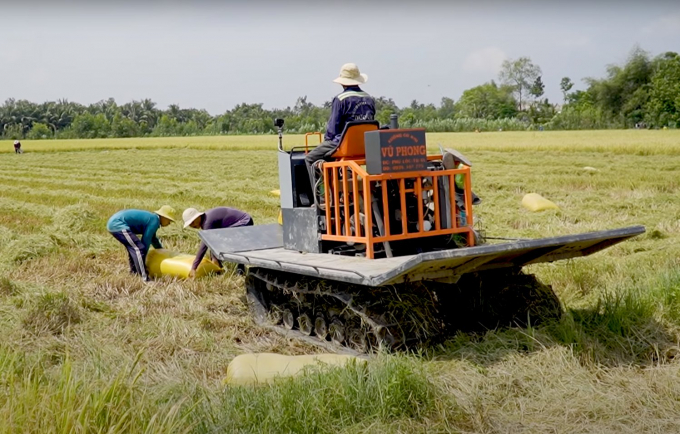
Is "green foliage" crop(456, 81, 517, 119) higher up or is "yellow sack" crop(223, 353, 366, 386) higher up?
"green foliage" crop(456, 81, 517, 119)

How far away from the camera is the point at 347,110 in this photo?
804 cm

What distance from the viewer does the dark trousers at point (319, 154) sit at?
8.03m

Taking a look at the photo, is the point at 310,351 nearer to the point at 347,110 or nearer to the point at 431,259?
the point at 431,259

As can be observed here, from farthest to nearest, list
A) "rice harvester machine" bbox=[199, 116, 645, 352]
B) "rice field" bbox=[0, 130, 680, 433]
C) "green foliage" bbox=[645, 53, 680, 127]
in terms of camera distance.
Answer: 1. "green foliage" bbox=[645, 53, 680, 127]
2. "rice harvester machine" bbox=[199, 116, 645, 352]
3. "rice field" bbox=[0, 130, 680, 433]

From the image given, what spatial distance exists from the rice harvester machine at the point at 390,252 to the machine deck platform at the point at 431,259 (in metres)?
0.01

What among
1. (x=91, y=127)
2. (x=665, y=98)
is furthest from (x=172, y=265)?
(x=91, y=127)

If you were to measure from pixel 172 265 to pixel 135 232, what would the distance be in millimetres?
923

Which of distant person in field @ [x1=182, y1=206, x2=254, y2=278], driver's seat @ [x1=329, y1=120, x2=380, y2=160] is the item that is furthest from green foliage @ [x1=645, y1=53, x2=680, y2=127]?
driver's seat @ [x1=329, y1=120, x2=380, y2=160]

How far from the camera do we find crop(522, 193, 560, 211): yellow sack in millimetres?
15070

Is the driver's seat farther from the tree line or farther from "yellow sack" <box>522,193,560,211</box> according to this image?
the tree line

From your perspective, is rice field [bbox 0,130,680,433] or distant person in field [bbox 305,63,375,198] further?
distant person in field [bbox 305,63,375,198]

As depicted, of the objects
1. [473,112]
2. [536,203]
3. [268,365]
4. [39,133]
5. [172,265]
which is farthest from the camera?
[473,112]

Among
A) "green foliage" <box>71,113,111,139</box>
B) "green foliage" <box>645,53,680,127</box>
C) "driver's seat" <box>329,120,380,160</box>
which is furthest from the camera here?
"green foliage" <box>71,113,111,139</box>

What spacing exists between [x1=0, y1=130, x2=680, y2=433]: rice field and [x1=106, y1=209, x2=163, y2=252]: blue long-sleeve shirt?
1.90ft
